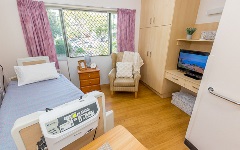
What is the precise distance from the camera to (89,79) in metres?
2.92

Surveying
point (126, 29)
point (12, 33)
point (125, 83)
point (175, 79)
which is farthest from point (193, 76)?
point (12, 33)

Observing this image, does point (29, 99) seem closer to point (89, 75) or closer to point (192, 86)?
point (89, 75)

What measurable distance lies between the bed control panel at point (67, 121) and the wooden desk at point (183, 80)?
1.91 m

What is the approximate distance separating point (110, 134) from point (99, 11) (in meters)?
2.96

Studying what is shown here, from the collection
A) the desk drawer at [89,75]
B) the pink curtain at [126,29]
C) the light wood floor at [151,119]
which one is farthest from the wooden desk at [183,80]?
the desk drawer at [89,75]

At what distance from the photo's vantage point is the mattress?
3.97ft

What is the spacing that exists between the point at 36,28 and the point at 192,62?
3034 millimetres

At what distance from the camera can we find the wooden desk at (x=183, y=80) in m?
2.08

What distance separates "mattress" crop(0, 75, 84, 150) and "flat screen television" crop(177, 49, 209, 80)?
1982mm

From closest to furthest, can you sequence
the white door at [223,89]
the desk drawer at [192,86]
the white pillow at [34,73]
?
the white door at [223,89] → the desk drawer at [192,86] → the white pillow at [34,73]

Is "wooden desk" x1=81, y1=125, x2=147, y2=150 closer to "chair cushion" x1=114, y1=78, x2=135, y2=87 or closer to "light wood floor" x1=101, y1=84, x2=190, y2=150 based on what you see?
"light wood floor" x1=101, y1=84, x2=190, y2=150

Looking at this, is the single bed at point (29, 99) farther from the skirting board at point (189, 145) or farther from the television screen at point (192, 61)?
the television screen at point (192, 61)

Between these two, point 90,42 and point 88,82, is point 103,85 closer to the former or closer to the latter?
point 88,82

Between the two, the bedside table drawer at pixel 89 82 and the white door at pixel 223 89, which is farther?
the bedside table drawer at pixel 89 82
